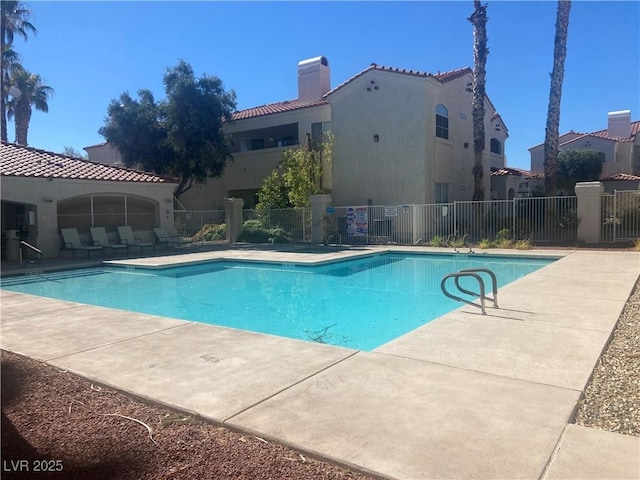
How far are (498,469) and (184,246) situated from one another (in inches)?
939

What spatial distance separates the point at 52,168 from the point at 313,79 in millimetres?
17552

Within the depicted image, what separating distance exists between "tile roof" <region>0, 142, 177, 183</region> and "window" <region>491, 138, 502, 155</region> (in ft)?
73.9

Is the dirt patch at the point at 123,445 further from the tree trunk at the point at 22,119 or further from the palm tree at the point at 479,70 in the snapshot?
the tree trunk at the point at 22,119

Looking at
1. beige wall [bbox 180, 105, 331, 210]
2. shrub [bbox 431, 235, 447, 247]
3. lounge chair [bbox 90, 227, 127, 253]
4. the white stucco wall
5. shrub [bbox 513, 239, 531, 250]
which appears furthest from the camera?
the white stucco wall

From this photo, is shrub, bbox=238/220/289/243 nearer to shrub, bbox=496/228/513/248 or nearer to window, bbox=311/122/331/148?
window, bbox=311/122/331/148

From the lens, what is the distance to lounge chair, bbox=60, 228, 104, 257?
19.3m

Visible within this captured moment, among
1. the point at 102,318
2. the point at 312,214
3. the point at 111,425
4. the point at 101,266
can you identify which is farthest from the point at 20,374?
the point at 312,214

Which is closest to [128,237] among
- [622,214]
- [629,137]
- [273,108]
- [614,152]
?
[273,108]

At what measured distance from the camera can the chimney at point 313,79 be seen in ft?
103

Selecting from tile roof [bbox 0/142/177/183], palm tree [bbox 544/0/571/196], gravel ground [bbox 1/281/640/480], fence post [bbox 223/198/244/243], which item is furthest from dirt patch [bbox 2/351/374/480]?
fence post [bbox 223/198/244/243]

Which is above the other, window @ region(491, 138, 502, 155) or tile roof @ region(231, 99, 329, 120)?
tile roof @ region(231, 99, 329, 120)

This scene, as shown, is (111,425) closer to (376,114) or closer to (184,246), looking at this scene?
(184,246)

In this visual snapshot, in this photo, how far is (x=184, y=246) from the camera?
1002 inches

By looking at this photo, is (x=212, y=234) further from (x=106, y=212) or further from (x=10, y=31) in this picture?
(x=10, y=31)
